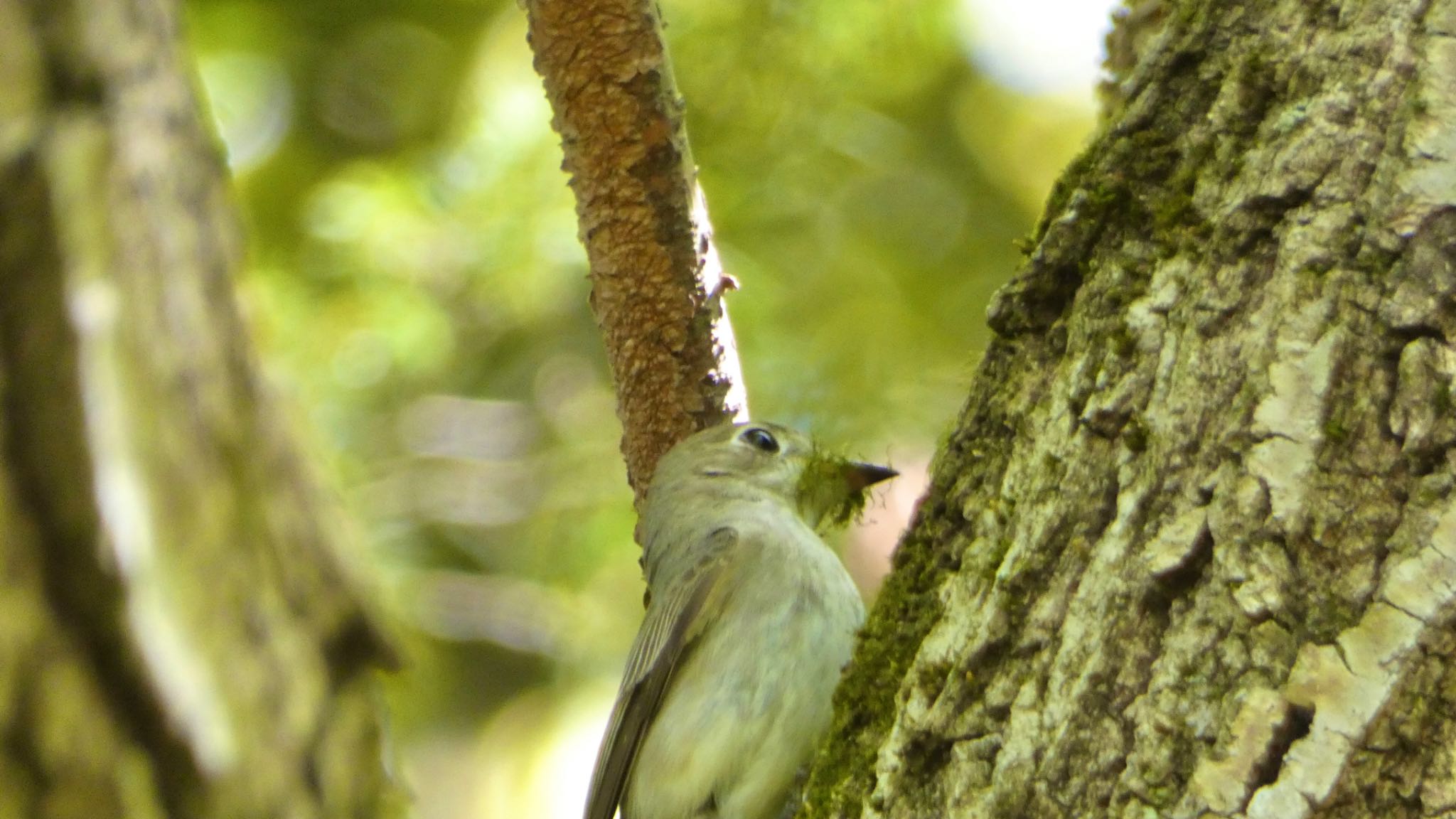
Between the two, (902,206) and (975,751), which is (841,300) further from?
(975,751)

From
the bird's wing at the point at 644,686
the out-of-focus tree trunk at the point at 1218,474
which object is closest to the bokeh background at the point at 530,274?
the bird's wing at the point at 644,686

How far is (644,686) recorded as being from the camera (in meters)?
3.55

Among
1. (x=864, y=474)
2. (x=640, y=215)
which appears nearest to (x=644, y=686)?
(x=864, y=474)

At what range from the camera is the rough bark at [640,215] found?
11.0 feet

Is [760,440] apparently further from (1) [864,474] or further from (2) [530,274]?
(2) [530,274]

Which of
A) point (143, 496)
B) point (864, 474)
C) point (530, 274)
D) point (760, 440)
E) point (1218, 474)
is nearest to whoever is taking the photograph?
point (1218, 474)

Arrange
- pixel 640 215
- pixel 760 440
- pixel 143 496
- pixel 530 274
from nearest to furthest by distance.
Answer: pixel 143 496
pixel 640 215
pixel 760 440
pixel 530 274

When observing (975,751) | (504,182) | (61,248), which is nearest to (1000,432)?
(975,751)

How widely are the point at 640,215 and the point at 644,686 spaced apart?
1.13 metres

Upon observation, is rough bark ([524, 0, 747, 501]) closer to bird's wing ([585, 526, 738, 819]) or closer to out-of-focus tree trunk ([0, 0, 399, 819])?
bird's wing ([585, 526, 738, 819])

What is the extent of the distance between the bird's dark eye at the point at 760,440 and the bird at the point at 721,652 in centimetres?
2

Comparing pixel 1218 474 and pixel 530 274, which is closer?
pixel 1218 474

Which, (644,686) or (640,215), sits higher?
(640,215)

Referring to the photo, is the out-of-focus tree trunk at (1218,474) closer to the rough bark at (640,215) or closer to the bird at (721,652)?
the bird at (721,652)
